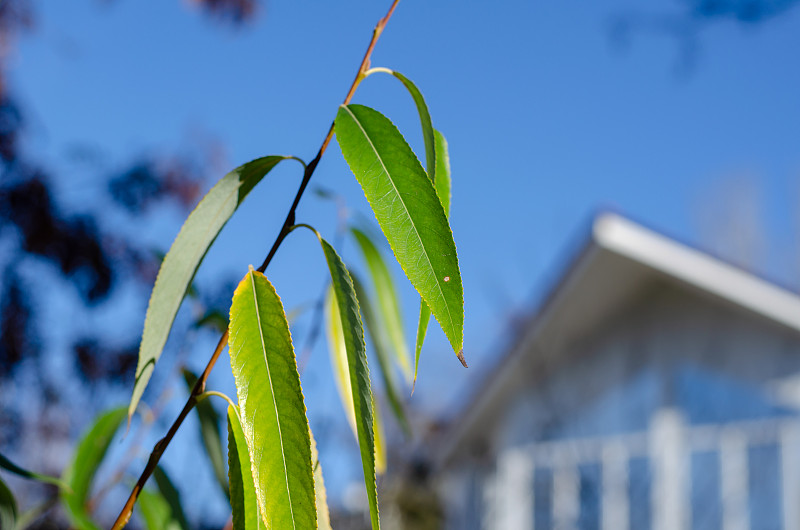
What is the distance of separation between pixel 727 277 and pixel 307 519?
571 cm

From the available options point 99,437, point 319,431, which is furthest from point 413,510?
point 99,437

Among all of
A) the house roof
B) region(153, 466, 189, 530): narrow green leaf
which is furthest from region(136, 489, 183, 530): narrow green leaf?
the house roof

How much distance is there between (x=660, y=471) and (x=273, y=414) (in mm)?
6337

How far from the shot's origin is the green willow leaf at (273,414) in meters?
0.50

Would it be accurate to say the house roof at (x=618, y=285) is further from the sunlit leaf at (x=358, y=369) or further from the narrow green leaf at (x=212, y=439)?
the sunlit leaf at (x=358, y=369)

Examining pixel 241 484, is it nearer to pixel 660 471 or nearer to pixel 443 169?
pixel 443 169

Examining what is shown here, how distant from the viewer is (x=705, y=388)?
20.4 ft

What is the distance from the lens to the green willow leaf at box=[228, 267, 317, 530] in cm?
50

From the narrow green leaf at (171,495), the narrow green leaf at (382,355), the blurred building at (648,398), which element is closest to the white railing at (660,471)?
the blurred building at (648,398)

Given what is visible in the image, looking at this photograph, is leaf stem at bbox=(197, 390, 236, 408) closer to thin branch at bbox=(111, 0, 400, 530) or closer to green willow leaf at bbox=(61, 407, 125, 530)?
thin branch at bbox=(111, 0, 400, 530)

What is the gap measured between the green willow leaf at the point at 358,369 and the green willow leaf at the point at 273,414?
0.13 feet

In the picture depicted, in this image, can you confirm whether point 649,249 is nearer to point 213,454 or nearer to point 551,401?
point 551,401

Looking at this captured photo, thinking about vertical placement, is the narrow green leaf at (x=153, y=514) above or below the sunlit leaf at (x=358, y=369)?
below

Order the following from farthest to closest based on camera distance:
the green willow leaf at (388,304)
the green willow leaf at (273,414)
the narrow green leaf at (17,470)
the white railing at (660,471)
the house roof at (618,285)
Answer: the white railing at (660,471), the house roof at (618,285), the green willow leaf at (388,304), the narrow green leaf at (17,470), the green willow leaf at (273,414)
